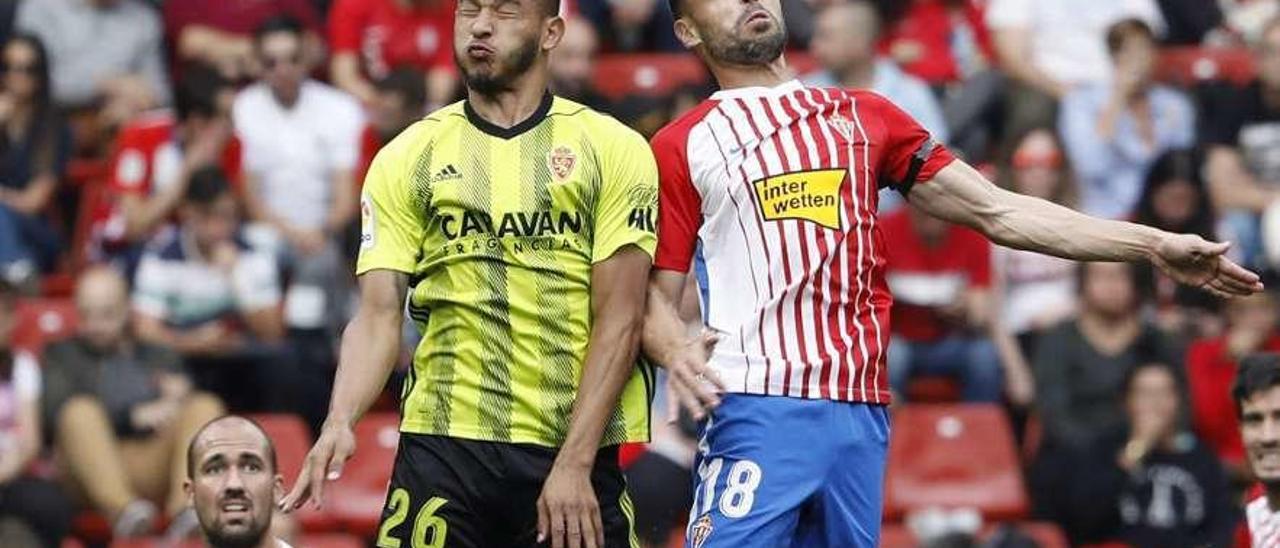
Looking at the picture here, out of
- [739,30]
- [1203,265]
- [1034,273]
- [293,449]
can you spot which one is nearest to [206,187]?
[293,449]

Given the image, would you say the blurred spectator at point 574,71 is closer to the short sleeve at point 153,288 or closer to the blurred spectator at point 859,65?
the blurred spectator at point 859,65

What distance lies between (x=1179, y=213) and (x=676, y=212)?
7.32 metres

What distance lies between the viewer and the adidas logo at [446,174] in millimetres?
8023

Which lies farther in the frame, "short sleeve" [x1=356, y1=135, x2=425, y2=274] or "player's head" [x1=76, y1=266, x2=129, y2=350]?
"player's head" [x1=76, y1=266, x2=129, y2=350]

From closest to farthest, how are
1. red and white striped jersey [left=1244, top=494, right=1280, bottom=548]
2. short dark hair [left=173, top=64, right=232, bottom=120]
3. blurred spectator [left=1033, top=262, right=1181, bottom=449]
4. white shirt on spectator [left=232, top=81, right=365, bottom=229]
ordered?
1. red and white striped jersey [left=1244, top=494, right=1280, bottom=548]
2. blurred spectator [left=1033, top=262, right=1181, bottom=449]
3. white shirt on spectator [left=232, top=81, right=365, bottom=229]
4. short dark hair [left=173, top=64, right=232, bottom=120]

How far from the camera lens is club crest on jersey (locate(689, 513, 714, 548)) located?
804cm

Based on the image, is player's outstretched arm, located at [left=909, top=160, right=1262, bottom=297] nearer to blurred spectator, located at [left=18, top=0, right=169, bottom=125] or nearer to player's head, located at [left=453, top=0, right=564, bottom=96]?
player's head, located at [left=453, top=0, right=564, bottom=96]

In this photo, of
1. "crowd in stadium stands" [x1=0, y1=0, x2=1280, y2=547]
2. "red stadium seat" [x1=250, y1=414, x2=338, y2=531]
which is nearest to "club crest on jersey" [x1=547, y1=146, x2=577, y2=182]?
"crowd in stadium stands" [x1=0, y1=0, x2=1280, y2=547]

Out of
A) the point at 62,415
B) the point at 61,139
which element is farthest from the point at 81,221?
the point at 62,415

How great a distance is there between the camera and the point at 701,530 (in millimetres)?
8062

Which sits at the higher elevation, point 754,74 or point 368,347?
point 754,74

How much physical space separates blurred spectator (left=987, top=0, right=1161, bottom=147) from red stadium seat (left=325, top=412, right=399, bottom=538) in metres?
4.67

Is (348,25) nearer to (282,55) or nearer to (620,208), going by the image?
(282,55)

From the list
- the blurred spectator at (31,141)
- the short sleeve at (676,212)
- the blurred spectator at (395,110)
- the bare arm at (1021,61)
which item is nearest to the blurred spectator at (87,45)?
the blurred spectator at (31,141)
